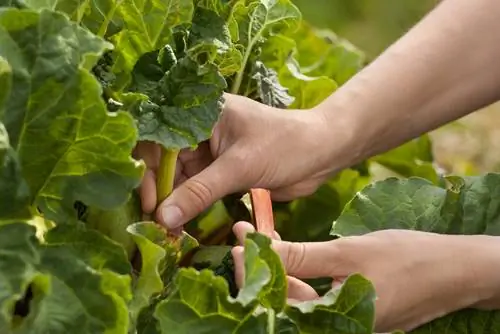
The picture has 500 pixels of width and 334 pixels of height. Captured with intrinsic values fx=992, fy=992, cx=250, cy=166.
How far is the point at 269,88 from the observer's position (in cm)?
123

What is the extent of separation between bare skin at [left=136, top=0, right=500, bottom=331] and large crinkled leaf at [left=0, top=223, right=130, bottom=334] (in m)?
0.17

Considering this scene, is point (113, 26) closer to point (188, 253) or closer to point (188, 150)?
point (188, 150)

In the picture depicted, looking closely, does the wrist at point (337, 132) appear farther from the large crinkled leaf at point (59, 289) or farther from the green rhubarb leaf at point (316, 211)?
the large crinkled leaf at point (59, 289)

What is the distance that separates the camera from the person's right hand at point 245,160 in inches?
42.8

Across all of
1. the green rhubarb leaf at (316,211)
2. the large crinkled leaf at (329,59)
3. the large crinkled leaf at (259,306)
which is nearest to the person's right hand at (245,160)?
the green rhubarb leaf at (316,211)

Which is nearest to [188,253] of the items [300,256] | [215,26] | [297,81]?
[300,256]

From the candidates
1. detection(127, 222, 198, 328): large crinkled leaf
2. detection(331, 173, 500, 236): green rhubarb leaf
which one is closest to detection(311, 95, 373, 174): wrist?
detection(331, 173, 500, 236): green rhubarb leaf

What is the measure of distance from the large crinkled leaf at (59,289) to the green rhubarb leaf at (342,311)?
0.16 meters

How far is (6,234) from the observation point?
2.79 feet

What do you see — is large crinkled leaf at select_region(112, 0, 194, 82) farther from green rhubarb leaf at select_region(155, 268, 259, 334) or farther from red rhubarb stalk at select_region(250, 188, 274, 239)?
green rhubarb leaf at select_region(155, 268, 259, 334)

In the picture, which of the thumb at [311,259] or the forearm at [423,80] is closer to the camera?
the thumb at [311,259]

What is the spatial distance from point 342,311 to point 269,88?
1.33 feet

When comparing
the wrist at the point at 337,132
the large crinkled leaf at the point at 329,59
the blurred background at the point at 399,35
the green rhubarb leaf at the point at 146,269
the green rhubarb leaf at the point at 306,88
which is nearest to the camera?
the green rhubarb leaf at the point at 146,269

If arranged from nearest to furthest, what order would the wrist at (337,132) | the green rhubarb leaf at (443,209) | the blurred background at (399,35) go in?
the green rhubarb leaf at (443,209) → the wrist at (337,132) → the blurred background at (399,35)
